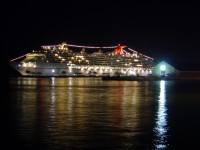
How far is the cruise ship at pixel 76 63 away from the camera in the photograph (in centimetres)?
8744

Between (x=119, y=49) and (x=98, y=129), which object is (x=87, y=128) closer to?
(x=98, y=129)

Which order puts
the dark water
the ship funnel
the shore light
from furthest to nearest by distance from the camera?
the ship funnel
the shore light
the dark water

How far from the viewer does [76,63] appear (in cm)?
9288

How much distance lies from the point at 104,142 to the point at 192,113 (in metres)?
5.99

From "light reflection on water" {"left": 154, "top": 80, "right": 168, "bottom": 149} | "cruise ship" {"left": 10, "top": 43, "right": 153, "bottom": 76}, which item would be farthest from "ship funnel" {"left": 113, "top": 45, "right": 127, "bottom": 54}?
"light reflection on water" {"left": 154, "top": 80, "right": 168, "bottom": 149}

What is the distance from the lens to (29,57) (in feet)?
293

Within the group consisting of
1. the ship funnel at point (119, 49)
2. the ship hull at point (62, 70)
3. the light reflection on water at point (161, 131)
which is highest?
the ship funnel at point (119, 49)

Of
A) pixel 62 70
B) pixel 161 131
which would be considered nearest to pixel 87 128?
pixel 161 131

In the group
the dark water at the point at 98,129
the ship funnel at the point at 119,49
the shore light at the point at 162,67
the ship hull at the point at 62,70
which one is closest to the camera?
the dark water at the point at 98,129

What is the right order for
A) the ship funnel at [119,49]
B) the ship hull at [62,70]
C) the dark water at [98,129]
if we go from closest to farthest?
the dark water at [98,129] < the ship hull at [62,70] < the ship funnel at [119,49]

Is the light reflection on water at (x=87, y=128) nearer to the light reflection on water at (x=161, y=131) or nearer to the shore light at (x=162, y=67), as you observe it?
the light reflection on water at (x=161, y=131)

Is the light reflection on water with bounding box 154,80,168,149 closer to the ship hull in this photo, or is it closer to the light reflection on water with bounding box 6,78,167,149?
the light reflection on water with bounding box 6,78,167,149

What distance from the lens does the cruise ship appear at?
87438mm

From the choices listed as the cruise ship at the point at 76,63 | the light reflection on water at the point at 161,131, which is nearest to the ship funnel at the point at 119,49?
the cruise ship at the point at 76,63
